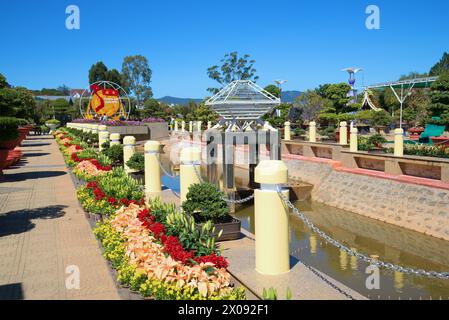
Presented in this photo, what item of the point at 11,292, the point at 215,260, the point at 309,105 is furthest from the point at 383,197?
the point at 309,105

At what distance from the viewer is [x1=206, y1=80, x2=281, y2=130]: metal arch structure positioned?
16406 millimetres

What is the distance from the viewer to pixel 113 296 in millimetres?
5070

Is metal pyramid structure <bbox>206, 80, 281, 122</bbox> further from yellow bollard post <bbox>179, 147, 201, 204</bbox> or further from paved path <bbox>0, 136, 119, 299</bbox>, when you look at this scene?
yellow bollard post <bbox>179, 147, 201, 204</bbox>

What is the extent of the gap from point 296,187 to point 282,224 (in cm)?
1232

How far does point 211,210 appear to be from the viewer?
7.09 meters

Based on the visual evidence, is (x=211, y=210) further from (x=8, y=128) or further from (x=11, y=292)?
(x=8, y=128)

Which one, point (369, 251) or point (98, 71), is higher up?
point (98, 71)

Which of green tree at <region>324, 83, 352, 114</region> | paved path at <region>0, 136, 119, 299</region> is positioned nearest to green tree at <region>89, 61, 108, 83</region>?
green tree at <region>324, 83, 352, 114</region>

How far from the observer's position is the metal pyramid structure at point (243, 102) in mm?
16375

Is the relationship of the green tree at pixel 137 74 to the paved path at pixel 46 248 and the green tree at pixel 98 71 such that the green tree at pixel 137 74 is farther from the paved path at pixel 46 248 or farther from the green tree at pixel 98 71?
the paved path at pixel 46 248

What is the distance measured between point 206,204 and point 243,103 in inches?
387

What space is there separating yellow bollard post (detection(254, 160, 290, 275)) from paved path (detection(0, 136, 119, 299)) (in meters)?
1.91

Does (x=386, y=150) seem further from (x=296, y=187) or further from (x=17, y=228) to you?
(x=17, y=228)
